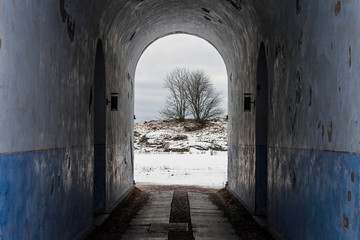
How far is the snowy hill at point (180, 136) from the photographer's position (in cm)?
3606

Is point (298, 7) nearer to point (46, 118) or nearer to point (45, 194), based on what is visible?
point (46, 118)

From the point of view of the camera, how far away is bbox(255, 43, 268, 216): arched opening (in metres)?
9.39

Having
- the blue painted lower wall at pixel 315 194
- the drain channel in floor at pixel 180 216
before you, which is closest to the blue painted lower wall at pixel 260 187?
the drain channel in floor at pixel 180 216

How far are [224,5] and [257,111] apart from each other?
2797 millimetres

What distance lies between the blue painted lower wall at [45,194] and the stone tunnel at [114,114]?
0.01m

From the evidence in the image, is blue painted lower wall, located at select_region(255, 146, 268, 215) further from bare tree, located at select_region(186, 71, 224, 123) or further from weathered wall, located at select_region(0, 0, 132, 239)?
bare tree, located at select_region(186, 71, 224, 123)

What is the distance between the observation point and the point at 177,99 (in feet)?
A: 155

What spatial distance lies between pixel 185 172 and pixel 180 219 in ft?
38.1

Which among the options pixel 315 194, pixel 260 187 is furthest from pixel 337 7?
pixel 260 187

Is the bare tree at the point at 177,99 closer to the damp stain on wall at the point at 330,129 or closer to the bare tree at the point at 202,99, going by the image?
the bare tree at the point at 202,99

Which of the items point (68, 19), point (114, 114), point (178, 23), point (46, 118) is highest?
point (178, 23)

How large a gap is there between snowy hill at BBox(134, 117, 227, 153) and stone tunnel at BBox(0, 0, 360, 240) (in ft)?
75.1

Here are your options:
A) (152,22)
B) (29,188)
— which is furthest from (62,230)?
(152,22)

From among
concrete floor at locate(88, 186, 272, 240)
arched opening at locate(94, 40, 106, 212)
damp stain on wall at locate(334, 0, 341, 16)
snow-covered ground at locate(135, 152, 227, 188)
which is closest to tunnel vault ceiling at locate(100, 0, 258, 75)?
arched opening at locate(94, 40, 106, 212)
